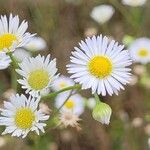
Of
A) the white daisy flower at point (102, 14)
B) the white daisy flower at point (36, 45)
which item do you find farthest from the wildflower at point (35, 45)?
the white daisy flower at point (102, 14)

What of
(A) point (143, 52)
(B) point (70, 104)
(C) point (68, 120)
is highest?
(A) point (143, 52)

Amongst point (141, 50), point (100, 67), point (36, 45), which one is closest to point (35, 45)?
point (36, 45)

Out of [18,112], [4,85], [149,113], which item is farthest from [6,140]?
[18,112]

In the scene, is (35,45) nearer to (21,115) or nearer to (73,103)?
(73,103)

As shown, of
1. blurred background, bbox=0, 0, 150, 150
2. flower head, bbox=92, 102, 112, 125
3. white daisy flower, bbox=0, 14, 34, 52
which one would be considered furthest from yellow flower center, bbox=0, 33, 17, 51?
blurred background, bbox=0, 0, 150, 150

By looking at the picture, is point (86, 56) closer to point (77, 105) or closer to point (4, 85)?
point (77, 105)

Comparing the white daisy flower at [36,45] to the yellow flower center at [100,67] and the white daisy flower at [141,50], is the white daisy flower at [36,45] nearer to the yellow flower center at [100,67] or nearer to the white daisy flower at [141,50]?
the white daisy flower at [141,50]
